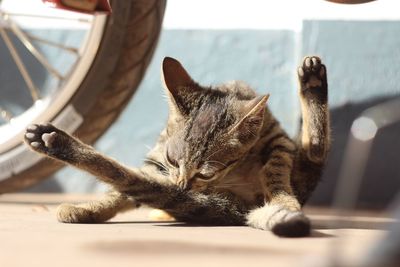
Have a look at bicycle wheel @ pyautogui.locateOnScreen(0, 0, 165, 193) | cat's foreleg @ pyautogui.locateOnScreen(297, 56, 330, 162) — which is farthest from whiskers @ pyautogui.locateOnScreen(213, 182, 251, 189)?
bicycle wheel @ pyautogui.locateOnScreen(0, 0, 165, 193)

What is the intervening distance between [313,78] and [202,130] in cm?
33

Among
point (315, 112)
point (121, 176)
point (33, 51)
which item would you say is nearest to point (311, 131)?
point (315, 112)

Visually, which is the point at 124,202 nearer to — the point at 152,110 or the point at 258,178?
the point at 258,178

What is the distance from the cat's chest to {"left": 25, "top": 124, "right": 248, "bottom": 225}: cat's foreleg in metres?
0.10

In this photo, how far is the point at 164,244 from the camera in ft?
3.71

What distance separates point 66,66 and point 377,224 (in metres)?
1.49

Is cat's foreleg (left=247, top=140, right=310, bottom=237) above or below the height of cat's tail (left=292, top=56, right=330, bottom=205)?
below

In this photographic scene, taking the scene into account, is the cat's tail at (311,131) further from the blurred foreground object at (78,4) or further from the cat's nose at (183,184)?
the blurred foreground object at (78,4)

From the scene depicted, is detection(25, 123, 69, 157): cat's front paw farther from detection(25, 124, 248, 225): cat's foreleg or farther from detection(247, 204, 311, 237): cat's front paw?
detection(247, 204, 311, 237): cat's front paw

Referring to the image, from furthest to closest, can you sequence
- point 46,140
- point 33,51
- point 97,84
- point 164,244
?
point 33,51 < point 97,84 < point 46,140 < point 164,244

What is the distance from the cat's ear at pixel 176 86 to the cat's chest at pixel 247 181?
0.19 m

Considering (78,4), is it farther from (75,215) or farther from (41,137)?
(75,215)

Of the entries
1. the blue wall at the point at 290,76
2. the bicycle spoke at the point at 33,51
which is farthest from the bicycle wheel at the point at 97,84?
the blue wall at the point at 290,76

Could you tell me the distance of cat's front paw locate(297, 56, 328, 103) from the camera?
1653mm
